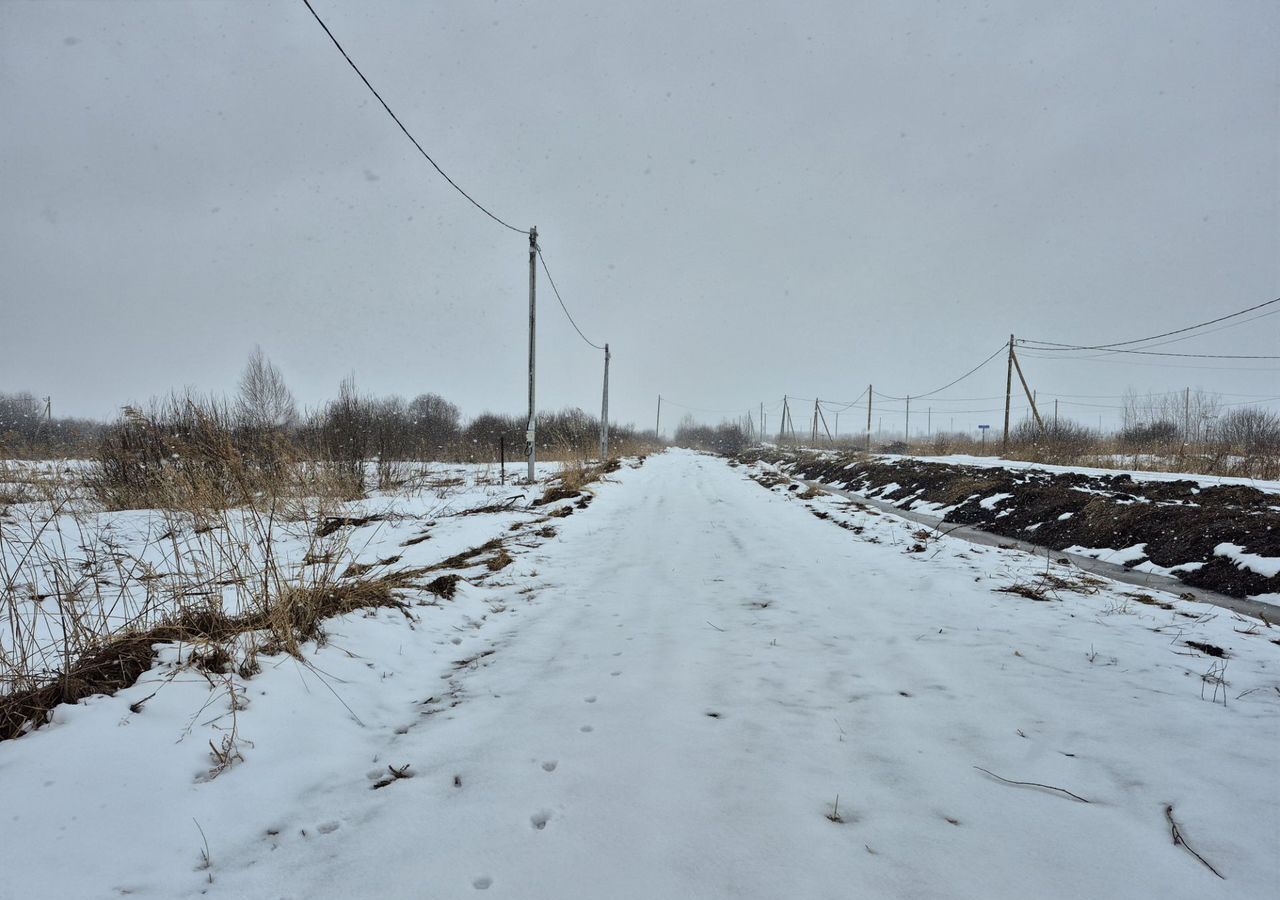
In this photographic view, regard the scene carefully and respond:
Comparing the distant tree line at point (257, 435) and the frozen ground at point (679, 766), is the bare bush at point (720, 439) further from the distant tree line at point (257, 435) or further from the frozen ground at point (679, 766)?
the frozen ground at point (679, 766)

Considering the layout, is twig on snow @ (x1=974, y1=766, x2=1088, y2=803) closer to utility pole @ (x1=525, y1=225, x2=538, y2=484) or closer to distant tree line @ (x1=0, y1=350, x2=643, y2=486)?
distant tree line @ (x1=0, y1=350, x2=643, y2=486)

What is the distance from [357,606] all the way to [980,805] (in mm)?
3580

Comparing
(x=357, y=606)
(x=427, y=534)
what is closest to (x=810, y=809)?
(x=357, y=606)

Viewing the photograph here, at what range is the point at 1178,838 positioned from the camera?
1.62 meters

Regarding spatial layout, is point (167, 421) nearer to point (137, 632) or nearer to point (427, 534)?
point (427, 534)

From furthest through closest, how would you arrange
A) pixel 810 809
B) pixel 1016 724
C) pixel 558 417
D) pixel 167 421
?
pixel 558 417 < pixel 167 421 < pixel 1016 724 < pixel 810 809

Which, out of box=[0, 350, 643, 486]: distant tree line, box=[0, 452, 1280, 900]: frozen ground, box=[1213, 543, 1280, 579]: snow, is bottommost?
box=[0, 452, 1280, 900]: frozen ground

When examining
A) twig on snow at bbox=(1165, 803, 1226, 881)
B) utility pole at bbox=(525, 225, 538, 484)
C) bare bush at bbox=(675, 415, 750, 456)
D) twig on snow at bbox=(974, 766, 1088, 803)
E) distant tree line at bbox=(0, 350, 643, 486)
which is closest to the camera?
twig on snow at bbox=(1165, 803, 1226, 881)

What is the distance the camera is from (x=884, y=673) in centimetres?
291

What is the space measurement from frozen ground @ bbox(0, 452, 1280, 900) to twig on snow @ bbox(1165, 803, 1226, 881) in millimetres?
15

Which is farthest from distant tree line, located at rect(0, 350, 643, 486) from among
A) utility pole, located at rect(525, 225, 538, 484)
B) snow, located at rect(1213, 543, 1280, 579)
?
snow, located at rect(1213, 543, 1280, 579)

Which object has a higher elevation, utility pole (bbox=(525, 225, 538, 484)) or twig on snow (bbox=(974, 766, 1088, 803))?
utility pole (bbox=(525, 225, 538, 484))

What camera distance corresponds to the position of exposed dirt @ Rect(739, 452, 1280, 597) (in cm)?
555

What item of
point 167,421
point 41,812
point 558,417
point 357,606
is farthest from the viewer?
point 558,417
